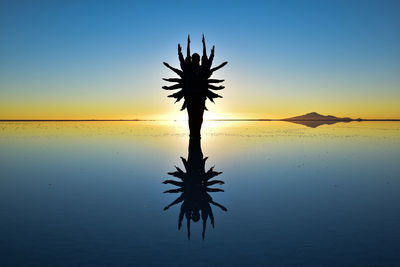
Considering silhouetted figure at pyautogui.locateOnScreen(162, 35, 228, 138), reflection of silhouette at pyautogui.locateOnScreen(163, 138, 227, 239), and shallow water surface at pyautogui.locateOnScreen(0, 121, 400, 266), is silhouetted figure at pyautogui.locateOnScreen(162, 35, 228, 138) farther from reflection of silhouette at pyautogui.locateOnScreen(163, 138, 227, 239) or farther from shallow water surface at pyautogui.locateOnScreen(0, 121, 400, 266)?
shallow water surface at pyautogui.locateOnScreen(0, 121, 400, 266)

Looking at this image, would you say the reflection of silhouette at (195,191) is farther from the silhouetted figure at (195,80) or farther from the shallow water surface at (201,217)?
the silhouetted figure at (195,80)

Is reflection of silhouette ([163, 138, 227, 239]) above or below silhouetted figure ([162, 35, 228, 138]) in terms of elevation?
below

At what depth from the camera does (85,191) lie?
14.4m

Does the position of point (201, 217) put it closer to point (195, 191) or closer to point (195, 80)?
point (195, 191)

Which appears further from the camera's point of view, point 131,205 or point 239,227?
point 131,205

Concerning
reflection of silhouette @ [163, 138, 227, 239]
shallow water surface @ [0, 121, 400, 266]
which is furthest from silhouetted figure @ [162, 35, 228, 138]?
shallow water surface @ [0, 121, 400, 266]

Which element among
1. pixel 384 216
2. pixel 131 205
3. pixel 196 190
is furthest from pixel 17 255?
pixel 384 216

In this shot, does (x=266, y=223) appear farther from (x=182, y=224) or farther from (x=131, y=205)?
(x=131, y=205)

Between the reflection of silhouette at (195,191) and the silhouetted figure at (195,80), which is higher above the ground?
the silhouetted figure at (195,80)

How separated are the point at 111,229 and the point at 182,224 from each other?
73.0 inches

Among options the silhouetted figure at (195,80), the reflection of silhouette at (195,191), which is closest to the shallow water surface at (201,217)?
the reflection of silhouette at (195,191)

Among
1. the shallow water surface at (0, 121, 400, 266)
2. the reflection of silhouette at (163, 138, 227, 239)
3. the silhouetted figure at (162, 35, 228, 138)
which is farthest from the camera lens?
the silhouetted figure at (162, 35, 228, 138)

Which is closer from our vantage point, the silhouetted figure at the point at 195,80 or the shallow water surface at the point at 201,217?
the shallow water surface at the point at 201,217

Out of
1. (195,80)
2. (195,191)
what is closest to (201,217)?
(195,191)
